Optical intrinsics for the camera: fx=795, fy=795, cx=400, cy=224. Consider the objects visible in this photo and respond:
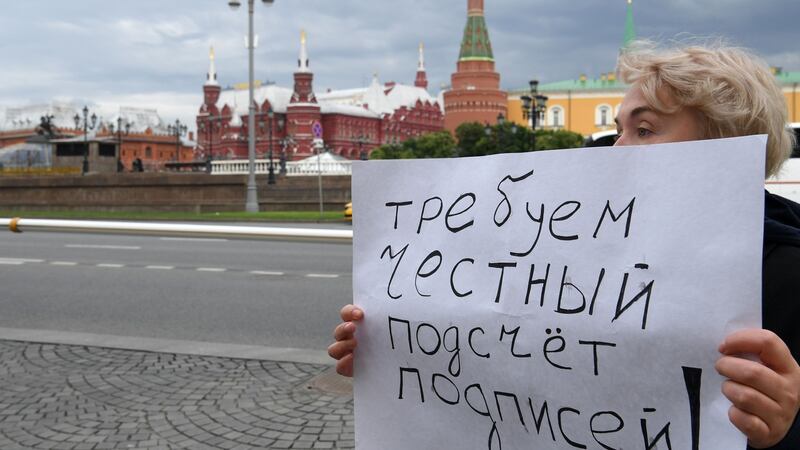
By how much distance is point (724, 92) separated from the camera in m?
1.58

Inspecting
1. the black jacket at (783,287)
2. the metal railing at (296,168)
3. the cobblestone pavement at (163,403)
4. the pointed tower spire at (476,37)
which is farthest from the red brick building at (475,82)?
the black jacket at (783,287)

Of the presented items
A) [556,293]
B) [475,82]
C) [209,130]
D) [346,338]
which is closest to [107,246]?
[346,338]

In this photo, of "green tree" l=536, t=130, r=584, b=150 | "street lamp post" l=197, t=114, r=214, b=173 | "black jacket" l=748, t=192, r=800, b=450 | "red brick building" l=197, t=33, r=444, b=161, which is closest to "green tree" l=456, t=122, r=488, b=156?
"green tree" l=536, t=130, r=584, b=150

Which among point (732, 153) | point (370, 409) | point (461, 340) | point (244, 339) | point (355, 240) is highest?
point (732, 153)

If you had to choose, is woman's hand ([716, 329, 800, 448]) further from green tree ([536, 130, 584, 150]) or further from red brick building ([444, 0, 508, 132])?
red brick building ([444, 0, 508, 132])

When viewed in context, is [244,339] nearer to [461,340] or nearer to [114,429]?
[114,429]

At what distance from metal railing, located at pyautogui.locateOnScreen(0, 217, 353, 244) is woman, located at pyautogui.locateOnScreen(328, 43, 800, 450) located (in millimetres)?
1583

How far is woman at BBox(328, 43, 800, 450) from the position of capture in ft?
4.36

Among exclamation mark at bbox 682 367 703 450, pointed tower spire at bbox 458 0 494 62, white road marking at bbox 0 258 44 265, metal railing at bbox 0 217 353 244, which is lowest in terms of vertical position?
white road marking at bbox 0 258 44 265

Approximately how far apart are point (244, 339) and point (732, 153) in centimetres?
598

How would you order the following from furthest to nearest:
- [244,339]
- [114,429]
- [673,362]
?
[244,339], [114,429], [673,362]

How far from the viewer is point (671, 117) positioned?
1648 millimetres

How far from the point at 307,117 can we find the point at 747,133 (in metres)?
93.7

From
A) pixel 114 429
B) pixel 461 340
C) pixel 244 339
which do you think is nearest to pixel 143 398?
pixel 114 429
